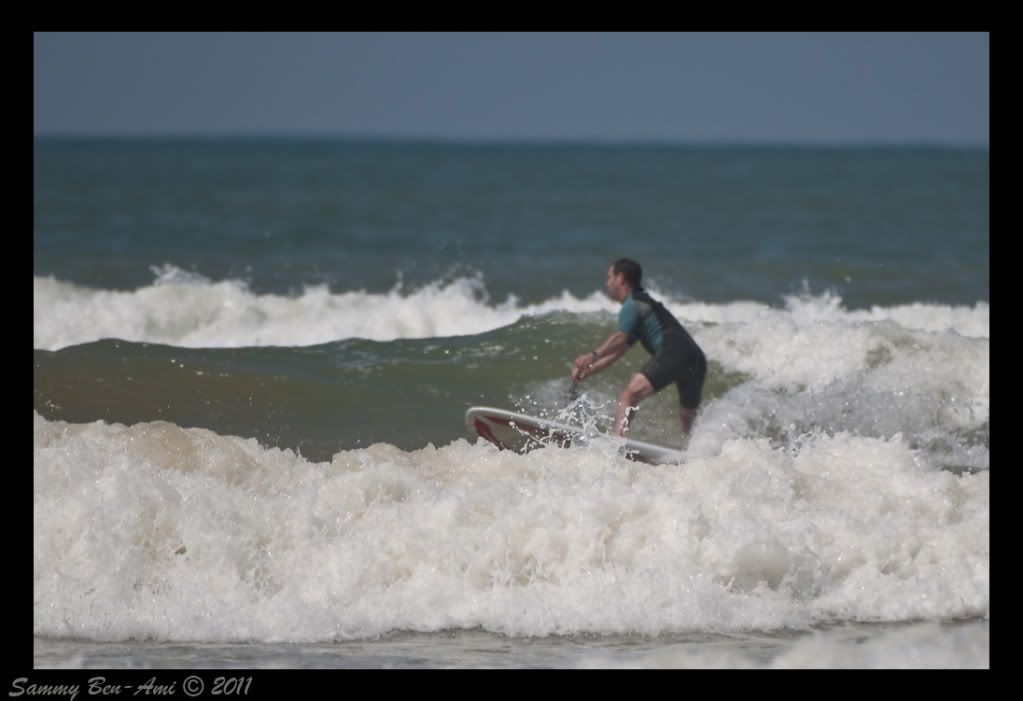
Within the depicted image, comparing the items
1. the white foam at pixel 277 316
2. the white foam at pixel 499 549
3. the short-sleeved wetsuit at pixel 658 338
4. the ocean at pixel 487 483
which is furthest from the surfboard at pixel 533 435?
the white foam at pixel 277 316

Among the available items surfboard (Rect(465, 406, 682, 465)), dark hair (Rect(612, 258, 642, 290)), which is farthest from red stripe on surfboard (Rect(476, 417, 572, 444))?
dark hair (Rect(612, 258, 642, 290))

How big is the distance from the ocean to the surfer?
57cm

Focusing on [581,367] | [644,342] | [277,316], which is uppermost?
[277,316]

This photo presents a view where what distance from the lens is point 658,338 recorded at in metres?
10.2

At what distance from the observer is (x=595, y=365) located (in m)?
9.95

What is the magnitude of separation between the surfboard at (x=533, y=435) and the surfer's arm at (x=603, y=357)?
1.34ft

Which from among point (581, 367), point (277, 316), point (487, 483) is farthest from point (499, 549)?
point (277, 316)

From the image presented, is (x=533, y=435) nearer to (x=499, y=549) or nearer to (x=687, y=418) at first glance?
(x=687, y=418)

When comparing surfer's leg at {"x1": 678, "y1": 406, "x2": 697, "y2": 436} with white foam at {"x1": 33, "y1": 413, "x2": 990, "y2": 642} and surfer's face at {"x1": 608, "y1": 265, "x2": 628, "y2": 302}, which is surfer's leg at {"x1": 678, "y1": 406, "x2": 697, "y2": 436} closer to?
surfer's face at {"x1": 608, "y1": 265, "x2": 628, "y2": 302}

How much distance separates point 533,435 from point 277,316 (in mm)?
7184

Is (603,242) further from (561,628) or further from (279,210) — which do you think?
(561,628)

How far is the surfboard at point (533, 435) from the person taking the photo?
947 cm

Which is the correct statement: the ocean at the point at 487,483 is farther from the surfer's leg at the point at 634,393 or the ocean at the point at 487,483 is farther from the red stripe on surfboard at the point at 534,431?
the surfer's leg at the point at 634,393

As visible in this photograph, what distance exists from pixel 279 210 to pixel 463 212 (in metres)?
4.80
